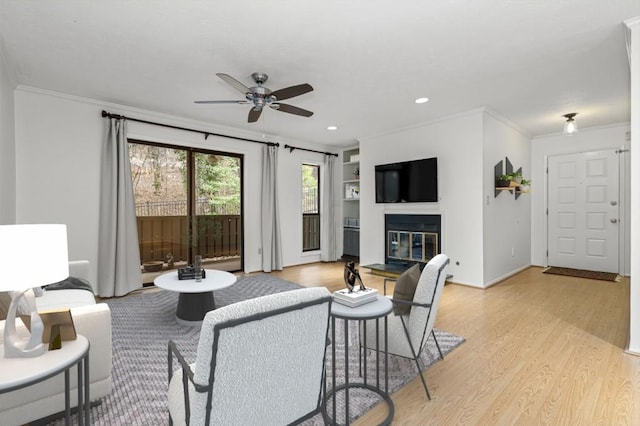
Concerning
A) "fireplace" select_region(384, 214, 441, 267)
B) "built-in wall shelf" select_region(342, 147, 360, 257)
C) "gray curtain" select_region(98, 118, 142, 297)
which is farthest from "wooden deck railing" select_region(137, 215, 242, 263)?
"fireplace" select_region(384, 214, 441, 267)

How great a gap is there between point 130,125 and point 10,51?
62.4 inches

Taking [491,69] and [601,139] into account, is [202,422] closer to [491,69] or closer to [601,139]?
[491,69]

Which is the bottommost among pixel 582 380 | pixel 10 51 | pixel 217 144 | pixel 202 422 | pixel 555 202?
pixel 582 380

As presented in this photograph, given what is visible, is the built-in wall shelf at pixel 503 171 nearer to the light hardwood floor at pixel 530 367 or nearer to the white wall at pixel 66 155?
the light hardwood floor at pixel 530 367

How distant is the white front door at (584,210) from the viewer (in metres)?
5.34

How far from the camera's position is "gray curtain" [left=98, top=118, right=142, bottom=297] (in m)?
4.12

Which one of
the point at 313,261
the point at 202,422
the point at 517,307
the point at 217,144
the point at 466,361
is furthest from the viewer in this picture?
the point at 313,261

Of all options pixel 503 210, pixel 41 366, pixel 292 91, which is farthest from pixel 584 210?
pixel 41 366

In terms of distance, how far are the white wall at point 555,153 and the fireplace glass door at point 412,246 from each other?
2477 mm

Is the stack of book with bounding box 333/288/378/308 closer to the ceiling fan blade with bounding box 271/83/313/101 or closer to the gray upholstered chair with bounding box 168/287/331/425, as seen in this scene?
the gray upholstered chair with bounding box 168/287/331/425

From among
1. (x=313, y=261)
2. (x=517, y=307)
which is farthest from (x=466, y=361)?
(x=313, y=261)

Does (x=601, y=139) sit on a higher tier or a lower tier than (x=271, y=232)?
higher

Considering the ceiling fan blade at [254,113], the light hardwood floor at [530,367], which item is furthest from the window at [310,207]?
the light hardwood floor at [530,367]

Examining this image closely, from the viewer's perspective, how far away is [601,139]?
542 cm
